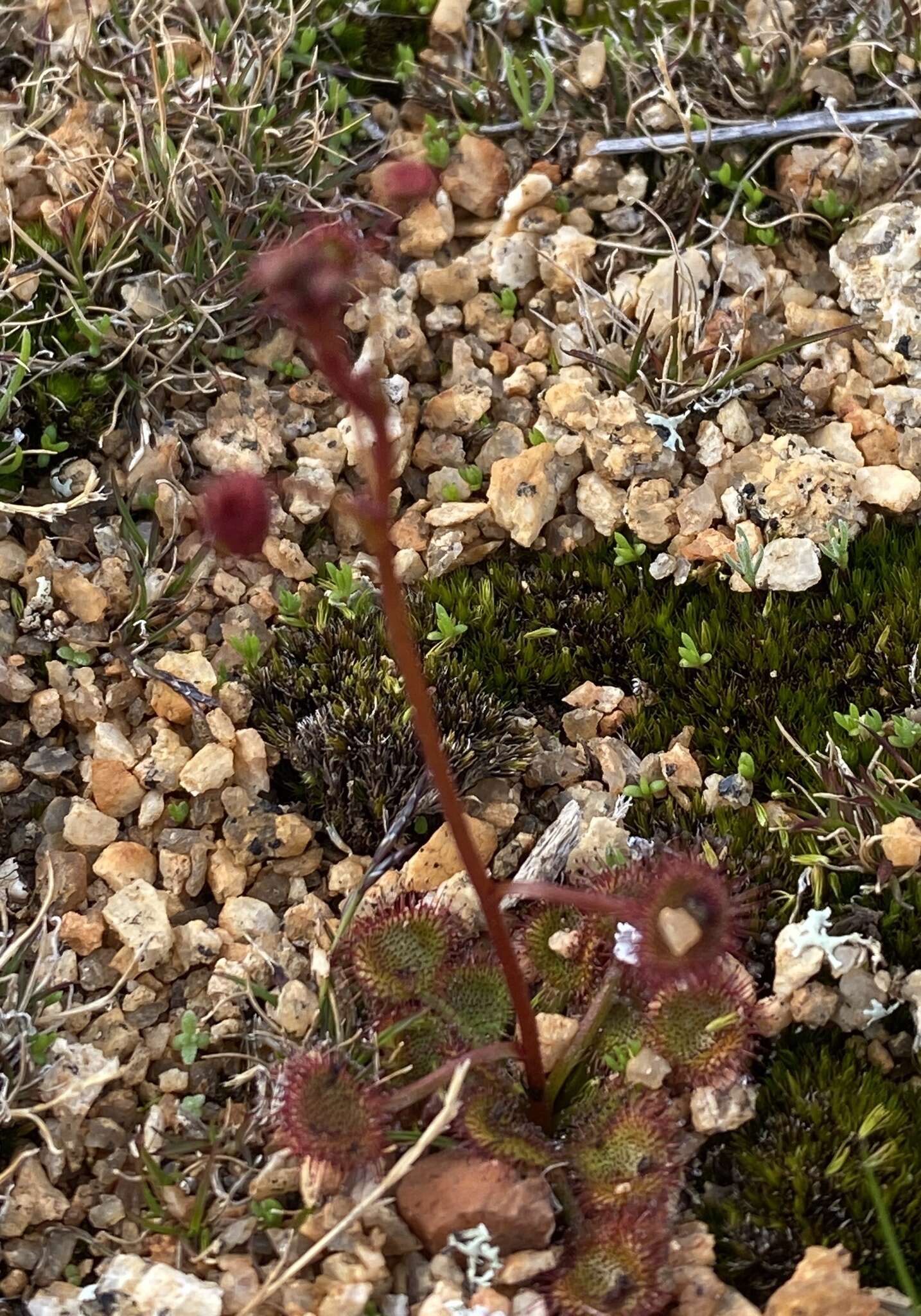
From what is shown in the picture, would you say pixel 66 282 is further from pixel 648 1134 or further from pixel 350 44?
pixel 648 1134

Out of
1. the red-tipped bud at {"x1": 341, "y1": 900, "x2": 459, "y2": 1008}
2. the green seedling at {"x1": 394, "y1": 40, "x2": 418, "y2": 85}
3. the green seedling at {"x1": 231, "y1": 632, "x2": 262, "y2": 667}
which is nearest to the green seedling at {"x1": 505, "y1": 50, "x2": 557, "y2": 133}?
the green seedling at {"x1": 394, "y1": 40, "x2": 418, "y2": 85}

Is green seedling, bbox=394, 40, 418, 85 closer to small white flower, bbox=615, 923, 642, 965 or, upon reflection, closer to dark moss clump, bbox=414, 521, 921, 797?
dark moss clump, bbox=414, 521, 921, 797

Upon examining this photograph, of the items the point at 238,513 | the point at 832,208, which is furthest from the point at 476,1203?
the point at 832,208

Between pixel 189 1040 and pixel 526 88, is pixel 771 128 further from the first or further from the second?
pixel 189 1040

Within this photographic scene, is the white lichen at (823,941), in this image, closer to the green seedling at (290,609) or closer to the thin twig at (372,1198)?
the thin twig at (372,1198)

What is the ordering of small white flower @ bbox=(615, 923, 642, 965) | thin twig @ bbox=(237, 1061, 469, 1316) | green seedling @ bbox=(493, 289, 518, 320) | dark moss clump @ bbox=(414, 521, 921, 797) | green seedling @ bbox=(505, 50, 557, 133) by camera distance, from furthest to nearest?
1. green seedling @ bbox=(505, 50, 557, 133)
2. green seedling @ bbox=(493, 289, 518, 320)
3. dark moss clump @ bbox=(414, 521, 921, 797)
4. small white flower @ bbox=(615, 923, 642, 965)
5. thin twig @ bbox=(237, 1061, 469, 1316)

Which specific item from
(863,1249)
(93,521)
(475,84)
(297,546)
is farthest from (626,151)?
(863,1249)
